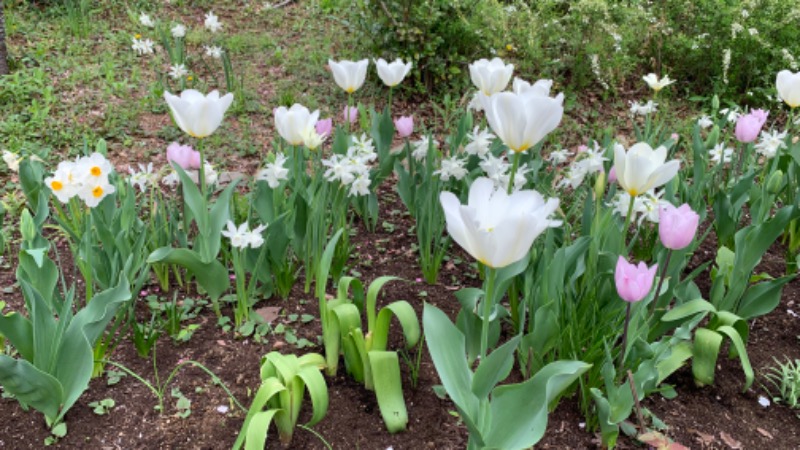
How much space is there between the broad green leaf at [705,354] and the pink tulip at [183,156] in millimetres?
A: 1538

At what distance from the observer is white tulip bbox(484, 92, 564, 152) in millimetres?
1472

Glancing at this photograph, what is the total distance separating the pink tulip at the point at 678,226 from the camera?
59.0 inches

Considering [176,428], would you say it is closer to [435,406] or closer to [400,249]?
[435,406]

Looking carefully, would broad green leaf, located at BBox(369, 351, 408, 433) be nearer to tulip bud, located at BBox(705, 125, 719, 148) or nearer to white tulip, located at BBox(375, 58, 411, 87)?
white tulip, located at BBox(375, 58, 411, 87)

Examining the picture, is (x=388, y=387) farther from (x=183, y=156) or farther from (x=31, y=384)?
(x=183, y=156)

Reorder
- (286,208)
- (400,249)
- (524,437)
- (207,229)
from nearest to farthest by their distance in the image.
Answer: (524,437), (207,229), (286,208), (400,249)

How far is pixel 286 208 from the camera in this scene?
221 cm

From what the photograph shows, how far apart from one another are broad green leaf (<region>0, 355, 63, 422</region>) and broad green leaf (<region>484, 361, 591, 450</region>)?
99 centimetres

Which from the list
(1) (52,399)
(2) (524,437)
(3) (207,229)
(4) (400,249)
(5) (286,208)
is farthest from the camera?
(4) (400,249)

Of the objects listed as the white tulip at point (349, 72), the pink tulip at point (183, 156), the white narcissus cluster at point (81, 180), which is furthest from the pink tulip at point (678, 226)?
the white narcissus cluster at point (81, 180)

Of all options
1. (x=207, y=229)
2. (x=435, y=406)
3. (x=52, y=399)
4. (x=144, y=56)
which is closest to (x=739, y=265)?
(x=435, y=406)

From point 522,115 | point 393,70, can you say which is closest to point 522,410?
point 522,115

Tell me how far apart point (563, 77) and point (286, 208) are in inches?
115

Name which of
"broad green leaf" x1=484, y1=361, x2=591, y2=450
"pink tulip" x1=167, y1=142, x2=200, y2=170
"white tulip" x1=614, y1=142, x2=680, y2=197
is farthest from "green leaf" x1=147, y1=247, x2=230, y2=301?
"white tulip" x1=614, y1=142, x2=680, y2=197
